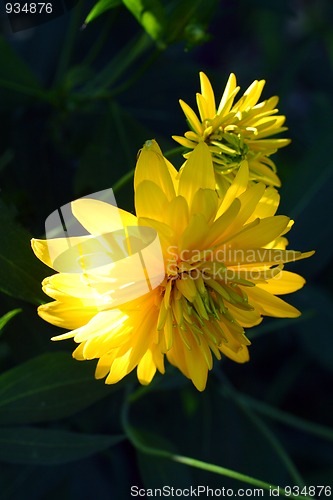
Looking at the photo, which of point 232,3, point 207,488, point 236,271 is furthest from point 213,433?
point 232,3

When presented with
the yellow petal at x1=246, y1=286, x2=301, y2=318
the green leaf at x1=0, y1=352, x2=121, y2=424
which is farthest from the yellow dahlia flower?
the green leaf at x1=0, y1=352, x2=121, y2=424

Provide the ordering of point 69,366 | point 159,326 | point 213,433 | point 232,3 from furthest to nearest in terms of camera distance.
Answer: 1. point 232,3
2. point 213,433
3. point 69,366
4. point 159,326

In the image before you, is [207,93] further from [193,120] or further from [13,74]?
[13,74]

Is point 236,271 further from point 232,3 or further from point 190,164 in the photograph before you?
point 232,3

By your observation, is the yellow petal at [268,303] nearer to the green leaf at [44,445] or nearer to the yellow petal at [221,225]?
the yellow petal at [221,225]

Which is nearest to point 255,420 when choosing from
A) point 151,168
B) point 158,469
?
point 158,469

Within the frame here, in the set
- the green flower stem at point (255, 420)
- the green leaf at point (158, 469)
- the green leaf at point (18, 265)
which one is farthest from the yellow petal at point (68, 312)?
the green flower stem at point (255, 420)
